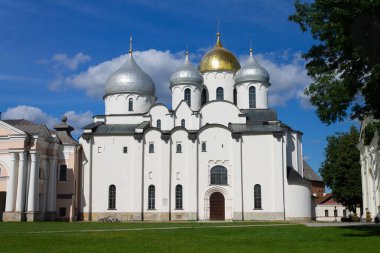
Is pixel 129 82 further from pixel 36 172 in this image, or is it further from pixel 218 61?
pixel 36 172

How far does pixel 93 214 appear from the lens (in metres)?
49.2

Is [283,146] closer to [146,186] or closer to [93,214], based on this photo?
[146,186]

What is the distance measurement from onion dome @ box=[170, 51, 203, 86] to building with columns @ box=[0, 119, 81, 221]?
12405 millimetres

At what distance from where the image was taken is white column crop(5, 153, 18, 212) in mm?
43603

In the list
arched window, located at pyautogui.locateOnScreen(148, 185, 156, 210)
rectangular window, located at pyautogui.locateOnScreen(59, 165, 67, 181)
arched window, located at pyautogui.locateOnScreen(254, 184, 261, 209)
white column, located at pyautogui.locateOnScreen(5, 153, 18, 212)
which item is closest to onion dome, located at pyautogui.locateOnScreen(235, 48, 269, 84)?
arched window, located at pyautogui.locateOnScreen(254, 184, 261, 209)

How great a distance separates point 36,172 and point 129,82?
14165 mm

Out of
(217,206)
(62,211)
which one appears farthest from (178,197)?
(62,211)

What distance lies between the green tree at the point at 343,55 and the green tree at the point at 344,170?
94.2 feet

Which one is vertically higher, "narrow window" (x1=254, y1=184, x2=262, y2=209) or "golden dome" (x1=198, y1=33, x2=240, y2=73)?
"golden dome" (x1=198, y1=33, x2=240, y2=73)

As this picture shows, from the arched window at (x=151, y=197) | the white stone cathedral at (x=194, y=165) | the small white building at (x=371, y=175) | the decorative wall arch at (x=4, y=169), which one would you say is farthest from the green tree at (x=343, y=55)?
the decorative wall arch at (x=4, y=169)

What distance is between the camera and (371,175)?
43031mm

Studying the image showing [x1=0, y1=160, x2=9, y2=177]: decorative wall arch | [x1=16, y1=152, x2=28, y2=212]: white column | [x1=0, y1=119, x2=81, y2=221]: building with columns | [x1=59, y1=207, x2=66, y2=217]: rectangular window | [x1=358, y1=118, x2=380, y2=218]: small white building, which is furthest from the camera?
[x1=59, y1=207, x2=66, y2=217]: rectangular window

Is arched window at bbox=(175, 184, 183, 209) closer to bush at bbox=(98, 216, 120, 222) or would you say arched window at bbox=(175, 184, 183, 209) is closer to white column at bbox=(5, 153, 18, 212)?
bush at bbox=(98, 216, 120, 222)

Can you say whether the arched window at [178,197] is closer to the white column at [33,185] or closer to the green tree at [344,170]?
the white column at [33,185]
